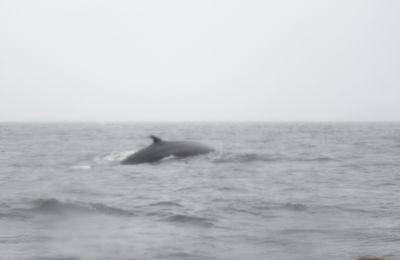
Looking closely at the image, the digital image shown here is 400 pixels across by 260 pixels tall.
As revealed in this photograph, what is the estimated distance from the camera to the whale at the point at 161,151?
28.1 meters

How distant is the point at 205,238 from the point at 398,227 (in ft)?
14.4

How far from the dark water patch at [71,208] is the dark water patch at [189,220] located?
1.16 metres

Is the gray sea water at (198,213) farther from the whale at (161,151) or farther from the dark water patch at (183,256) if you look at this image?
the whale at (161,151)

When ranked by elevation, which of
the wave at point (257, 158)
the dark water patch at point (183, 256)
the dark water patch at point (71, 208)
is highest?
the wave at point (257, 158)

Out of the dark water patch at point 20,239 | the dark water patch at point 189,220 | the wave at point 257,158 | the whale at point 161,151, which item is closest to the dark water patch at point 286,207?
the dark water patch at point 189,220

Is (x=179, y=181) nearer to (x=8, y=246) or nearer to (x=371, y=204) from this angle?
(x=371, y=204)

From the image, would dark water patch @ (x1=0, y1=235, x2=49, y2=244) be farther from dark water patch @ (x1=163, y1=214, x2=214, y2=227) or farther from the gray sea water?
dark water patch @ (x1=163, y1=214, x2=214, y2=227)

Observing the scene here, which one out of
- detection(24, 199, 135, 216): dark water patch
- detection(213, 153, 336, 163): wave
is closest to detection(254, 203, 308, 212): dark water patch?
detection(24, 199, 135, 216): dark water patch

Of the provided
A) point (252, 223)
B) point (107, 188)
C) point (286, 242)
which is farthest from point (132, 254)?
point (107, 188)

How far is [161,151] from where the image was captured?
94.2 ft

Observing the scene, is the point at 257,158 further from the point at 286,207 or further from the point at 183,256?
the point at 183,256

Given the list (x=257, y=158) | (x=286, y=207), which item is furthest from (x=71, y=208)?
(x=257, y=158)

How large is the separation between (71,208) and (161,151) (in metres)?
14.2

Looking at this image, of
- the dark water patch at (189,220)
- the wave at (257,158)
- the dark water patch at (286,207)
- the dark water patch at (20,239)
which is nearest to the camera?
the dark water patch at (20,239)
